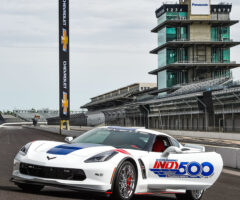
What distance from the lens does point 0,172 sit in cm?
1184

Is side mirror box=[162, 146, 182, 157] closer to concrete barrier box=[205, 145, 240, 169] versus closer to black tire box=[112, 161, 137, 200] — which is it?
black tire box=[112, 161, 137, 200]

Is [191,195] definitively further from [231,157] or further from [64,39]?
[64,39]

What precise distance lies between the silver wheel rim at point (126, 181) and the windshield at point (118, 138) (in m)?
0.64

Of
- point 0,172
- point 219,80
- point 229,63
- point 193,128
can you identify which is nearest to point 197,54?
point 229,63

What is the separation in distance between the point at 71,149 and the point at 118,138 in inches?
39.2

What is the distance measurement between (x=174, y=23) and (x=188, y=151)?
84.4 m

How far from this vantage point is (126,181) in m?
7.13

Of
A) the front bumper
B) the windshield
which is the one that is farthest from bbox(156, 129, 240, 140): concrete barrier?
the front bumper

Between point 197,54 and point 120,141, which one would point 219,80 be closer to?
point 197,54

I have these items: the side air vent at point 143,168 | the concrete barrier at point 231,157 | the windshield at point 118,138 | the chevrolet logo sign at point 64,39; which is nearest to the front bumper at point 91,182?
the side air vent at point 143,168

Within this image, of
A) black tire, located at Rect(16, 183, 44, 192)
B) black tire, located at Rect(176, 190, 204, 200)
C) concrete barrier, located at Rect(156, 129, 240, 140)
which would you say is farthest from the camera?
concrete barrier, located at Rect(156, 129, 240, 140)

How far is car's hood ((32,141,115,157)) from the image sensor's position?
7184mm

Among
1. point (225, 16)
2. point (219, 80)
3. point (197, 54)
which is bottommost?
point (219, 80)

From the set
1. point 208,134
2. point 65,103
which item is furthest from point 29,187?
point 65,103
